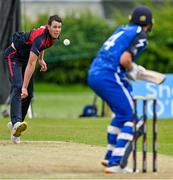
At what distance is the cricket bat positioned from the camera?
10.8 m

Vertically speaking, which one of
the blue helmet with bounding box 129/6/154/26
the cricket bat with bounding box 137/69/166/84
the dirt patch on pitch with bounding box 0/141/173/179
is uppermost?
the blue helmet with bounding box 129/6/154/26

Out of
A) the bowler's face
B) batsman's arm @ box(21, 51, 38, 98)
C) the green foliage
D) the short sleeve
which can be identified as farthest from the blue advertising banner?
the green foliage

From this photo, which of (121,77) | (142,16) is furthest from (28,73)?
(142,16)

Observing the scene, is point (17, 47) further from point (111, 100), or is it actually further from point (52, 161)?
point (111, 100)

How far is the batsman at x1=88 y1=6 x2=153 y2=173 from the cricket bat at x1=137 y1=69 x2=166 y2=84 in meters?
0.10

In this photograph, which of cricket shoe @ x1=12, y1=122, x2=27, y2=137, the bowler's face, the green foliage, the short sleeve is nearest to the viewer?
the short sleeve

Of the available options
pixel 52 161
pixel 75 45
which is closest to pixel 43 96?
pixel 75 45

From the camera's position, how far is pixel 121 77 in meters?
11.2

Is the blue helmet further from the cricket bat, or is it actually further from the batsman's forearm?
the batsman's forearm

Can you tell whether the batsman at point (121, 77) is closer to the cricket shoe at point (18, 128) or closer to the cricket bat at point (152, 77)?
the cricket bat at point (152, 77)

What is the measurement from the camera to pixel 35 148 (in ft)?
45.4

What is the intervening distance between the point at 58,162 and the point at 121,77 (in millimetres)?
1721

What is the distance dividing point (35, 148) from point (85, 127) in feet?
17.0

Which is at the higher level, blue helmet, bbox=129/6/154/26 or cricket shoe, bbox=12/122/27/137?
blue helmet, bbox=129/6/154/26
